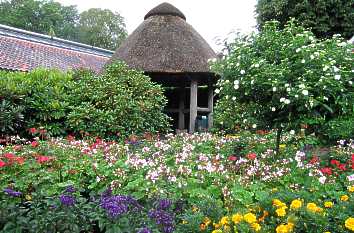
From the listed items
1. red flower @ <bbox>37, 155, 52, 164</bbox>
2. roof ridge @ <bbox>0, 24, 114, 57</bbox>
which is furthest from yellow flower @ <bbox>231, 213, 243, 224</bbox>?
roof ridge @ <bbox>0, 24, 114, 57</bbox>

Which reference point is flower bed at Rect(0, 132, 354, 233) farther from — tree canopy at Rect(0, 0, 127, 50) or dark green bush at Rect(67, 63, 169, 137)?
tree canopy at Rect(0, 0, 127, 50)

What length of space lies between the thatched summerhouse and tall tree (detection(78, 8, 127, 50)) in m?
25.0

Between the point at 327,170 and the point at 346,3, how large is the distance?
14.8 metres

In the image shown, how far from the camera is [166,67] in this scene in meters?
12.4

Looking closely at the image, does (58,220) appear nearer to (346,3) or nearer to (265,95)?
(265,95)

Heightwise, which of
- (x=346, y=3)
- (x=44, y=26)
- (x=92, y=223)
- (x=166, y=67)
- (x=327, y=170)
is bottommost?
(x=92, y=223)

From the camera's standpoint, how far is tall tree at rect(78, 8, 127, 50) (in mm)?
39500

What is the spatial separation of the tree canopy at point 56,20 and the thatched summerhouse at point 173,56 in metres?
25.4

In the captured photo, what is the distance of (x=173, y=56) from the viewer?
12.7 metres

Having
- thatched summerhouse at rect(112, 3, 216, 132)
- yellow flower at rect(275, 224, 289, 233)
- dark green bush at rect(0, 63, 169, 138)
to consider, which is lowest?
yellow flower at rect(275, 224, 289, 233)

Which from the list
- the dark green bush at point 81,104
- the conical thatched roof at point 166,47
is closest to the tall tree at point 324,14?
the conical thatched roof at point 166,47

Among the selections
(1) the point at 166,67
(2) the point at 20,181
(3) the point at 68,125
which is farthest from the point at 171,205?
(1) the point at 166,67

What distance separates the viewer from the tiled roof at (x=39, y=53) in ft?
52.1

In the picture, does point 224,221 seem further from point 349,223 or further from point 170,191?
point 170,191
